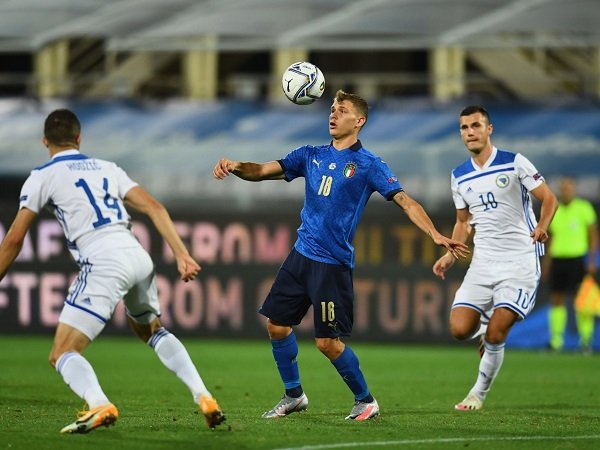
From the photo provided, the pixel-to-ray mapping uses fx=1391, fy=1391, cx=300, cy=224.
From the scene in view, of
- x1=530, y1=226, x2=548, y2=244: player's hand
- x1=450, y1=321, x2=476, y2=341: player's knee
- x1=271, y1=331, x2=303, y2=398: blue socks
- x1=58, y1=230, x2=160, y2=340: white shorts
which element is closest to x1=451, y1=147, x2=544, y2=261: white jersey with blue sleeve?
x1=450, y1=321, x2=476, y2=341: player's knee

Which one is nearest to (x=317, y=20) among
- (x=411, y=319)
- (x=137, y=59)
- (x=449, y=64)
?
(x=449, y=64)

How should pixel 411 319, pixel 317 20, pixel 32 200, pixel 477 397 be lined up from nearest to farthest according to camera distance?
pixel 32 200 < pixel 477 397 < pixel 411 319 < pixel 317 20

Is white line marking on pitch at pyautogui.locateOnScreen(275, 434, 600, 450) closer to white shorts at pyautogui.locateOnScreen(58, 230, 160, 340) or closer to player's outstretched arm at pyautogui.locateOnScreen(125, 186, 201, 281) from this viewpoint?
player's outstretched arm at pyautogui.locateOnScreen(125, 186, 201, 281)

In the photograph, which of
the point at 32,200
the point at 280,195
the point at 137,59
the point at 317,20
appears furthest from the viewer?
the point at 137,59

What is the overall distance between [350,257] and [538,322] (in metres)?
10.2

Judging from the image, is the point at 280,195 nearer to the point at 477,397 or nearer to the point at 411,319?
the point at 411,319

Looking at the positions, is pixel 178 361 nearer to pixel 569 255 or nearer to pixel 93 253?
pixel 93 253

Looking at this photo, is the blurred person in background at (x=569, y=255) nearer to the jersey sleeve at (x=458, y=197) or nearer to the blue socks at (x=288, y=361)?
the jersey sleeve at (x=458, y=197)

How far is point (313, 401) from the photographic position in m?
11.8

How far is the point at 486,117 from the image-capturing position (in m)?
11.3

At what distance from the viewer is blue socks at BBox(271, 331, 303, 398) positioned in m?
10.1

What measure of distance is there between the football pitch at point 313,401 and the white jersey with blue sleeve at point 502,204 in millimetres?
1309

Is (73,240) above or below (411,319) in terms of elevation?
above

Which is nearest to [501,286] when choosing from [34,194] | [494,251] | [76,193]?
[494,251]
